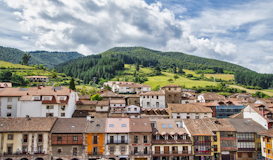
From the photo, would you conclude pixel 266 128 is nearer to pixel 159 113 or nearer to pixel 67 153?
pixel 159 113

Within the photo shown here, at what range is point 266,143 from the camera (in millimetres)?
47781

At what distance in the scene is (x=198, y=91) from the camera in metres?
132

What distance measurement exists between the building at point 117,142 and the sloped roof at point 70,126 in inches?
231

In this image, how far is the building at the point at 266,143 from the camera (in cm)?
4650

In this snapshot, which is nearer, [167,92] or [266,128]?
[266,128]

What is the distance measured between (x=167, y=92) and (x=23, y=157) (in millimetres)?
54509

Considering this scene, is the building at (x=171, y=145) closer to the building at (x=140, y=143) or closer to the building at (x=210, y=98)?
the building at (x=140, y=143)

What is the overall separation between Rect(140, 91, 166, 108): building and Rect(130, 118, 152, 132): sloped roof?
28.0 meters

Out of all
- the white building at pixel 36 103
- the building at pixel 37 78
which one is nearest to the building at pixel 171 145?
the white building at pixel 36 103

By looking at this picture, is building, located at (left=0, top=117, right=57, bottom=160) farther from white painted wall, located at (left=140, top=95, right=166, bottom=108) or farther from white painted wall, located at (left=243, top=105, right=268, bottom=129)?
white painted wall, located at (left=243, top=105, right=268, bottom=129)

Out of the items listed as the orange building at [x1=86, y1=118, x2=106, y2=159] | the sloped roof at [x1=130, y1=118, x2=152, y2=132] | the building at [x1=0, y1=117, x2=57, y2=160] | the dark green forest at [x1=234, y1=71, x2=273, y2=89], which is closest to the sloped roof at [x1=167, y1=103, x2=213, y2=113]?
the sloped roof at [x1=130, y1=118, x2=152, y2=132]

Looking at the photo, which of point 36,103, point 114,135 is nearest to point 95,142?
point 114,135

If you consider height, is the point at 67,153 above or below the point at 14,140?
below

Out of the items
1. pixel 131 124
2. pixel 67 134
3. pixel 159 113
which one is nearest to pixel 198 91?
pixel 159 113
